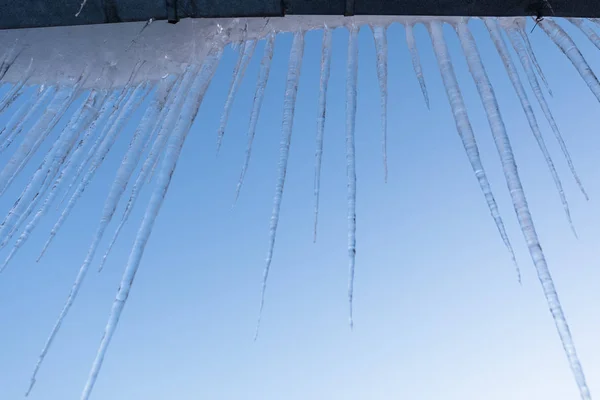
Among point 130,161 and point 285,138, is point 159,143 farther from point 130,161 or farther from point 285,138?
point 285,138

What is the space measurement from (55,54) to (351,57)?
2057 mm

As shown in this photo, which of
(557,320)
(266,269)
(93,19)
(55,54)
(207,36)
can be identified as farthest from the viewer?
(55,54)

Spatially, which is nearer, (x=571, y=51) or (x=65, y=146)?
(x=571, y=51)

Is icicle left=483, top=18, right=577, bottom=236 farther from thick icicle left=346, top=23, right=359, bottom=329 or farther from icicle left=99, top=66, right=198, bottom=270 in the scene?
icicle left=99, top=66, right=198, bottom=270

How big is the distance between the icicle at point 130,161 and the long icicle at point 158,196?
0.24 m

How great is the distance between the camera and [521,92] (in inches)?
145

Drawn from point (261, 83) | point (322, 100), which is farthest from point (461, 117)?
point (261, 83)

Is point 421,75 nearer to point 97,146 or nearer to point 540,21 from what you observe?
point 540,21

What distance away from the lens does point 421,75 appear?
14.0 feet

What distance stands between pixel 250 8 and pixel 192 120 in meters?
0.89

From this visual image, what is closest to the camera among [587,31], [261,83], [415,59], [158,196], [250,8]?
[250,8]

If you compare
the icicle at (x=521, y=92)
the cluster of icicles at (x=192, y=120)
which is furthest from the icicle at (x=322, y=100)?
the icicle at (x=521, y=92)

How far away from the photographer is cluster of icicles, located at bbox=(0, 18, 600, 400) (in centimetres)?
340

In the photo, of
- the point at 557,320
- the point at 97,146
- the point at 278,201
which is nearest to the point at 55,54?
the point at 97,146
